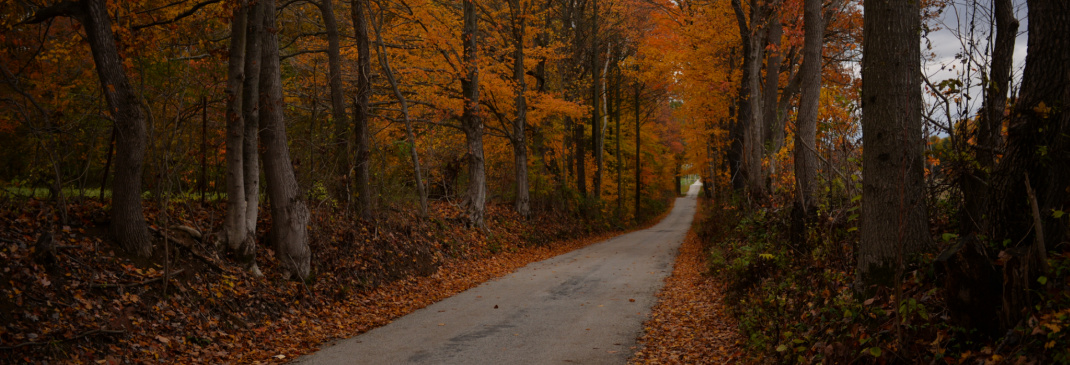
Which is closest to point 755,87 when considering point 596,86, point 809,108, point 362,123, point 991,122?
point 809,108

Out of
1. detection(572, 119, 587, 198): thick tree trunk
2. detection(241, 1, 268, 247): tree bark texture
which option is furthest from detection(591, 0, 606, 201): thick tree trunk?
detection(241, 1, 268, 247): tree bark texture

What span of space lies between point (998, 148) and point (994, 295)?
1237 mm

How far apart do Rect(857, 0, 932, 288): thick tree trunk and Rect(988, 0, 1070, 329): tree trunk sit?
2.99 ft

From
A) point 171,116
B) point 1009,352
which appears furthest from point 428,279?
point 1009,352

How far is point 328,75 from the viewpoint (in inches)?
517

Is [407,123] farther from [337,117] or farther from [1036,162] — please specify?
[1036,162]

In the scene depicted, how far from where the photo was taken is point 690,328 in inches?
318

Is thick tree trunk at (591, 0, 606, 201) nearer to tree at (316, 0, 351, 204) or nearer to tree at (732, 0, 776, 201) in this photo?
tree at (732, 0, 776, 201)

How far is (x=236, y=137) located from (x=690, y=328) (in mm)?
7147

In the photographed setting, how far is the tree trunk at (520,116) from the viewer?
1962cm

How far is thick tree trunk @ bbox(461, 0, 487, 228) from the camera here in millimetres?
17156

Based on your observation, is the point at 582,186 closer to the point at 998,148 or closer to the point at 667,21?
the point at 667,21

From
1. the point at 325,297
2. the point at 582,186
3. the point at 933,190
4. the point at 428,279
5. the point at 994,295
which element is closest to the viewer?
the point at 994,295

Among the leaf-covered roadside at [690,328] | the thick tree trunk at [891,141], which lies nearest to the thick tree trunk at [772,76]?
the leaf-covered roadside at [690,328]
